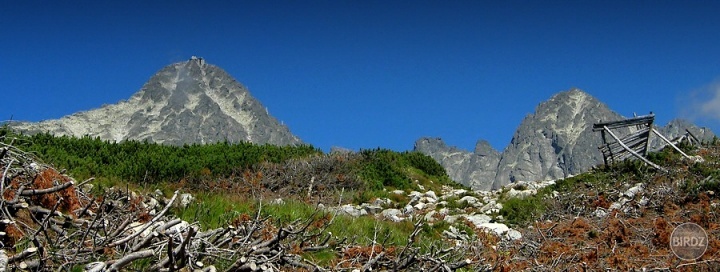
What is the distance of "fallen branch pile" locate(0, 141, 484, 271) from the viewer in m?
4.40

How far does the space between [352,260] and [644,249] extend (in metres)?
5.17

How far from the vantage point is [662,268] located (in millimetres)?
7785

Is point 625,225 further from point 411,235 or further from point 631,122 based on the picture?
point 631,122
